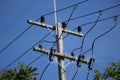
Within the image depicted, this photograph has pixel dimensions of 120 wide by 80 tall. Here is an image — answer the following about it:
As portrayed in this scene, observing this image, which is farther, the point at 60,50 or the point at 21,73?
the point at 21,73

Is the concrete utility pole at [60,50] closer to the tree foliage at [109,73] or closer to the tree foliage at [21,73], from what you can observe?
the tree foliage at [109,73]

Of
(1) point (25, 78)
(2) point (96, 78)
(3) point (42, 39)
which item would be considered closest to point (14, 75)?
A: (1) point (25, 78)

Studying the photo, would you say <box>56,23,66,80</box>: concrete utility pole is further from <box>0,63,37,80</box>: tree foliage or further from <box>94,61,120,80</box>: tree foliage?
<box>0,63,37,80</box>: tree foliage

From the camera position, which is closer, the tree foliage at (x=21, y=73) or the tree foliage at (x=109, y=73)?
the tree foliage at (x=109, y=73)

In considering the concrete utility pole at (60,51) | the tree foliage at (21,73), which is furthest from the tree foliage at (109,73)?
the tree foliage at (21,73)

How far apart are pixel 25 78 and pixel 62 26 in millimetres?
28509

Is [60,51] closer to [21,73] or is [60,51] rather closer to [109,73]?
[109,73]

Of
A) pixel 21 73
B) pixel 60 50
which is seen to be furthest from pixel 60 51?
pixel 21 73

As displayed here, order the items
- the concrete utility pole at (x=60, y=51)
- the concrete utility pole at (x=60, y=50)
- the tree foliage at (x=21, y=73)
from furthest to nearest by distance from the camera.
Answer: the tree foliage at (x=21, y=73), the concrete utility pole at (x=60, y=51), the concrete utility pole at (x=60, y=50)

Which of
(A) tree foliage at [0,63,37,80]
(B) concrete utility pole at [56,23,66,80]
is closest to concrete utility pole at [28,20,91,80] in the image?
(B) concrete utility pole at [56,23,66,80]

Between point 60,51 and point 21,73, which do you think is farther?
point 21,73

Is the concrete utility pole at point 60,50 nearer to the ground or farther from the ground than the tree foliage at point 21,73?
nearer to the ground

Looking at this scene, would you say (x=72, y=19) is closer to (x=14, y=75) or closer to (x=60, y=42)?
(x=60, y=42)

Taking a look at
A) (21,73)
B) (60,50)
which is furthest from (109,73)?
(21,73)
